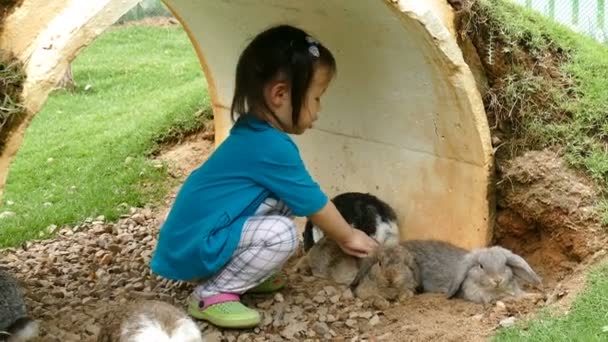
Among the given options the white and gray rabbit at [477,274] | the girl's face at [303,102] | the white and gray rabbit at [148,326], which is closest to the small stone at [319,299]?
the white and gray rabbit at [477,274]

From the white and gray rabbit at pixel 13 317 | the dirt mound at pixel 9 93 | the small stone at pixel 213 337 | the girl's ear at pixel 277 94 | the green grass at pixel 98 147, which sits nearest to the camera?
the dirt mound at pixel 9 93

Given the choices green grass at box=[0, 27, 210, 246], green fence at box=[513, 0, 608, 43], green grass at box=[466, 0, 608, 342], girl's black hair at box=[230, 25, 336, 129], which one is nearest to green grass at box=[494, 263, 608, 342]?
green grass at box=[466, 0, 608, 342]

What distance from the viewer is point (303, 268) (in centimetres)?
596

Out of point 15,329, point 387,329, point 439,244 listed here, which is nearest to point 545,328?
point 387,329

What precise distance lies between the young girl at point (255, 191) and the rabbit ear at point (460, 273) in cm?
77

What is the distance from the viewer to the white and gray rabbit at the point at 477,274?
525cm

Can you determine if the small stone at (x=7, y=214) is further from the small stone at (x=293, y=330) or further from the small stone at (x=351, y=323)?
the small stone at (x=351, y=323)

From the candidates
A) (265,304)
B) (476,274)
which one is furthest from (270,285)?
(476,274)

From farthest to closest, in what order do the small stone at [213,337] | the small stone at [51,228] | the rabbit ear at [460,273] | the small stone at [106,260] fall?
1. the small stone at [51,228]
2. the small stone at [106,260]
3. the rabbit ear at [460,273]
4. the small stone at [213,337]

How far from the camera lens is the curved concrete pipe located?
5.53 meters

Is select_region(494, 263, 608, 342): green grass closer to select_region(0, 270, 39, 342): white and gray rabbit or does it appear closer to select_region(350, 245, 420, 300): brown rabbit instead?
select_region(350, 245, 420, 300): brown rabbit

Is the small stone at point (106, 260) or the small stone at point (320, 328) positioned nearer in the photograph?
the small stone at point (320, 328)

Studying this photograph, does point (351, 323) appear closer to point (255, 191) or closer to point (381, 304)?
point (381, 304)

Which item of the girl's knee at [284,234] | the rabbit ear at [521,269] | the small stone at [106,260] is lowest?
the small stone at [106,260]
